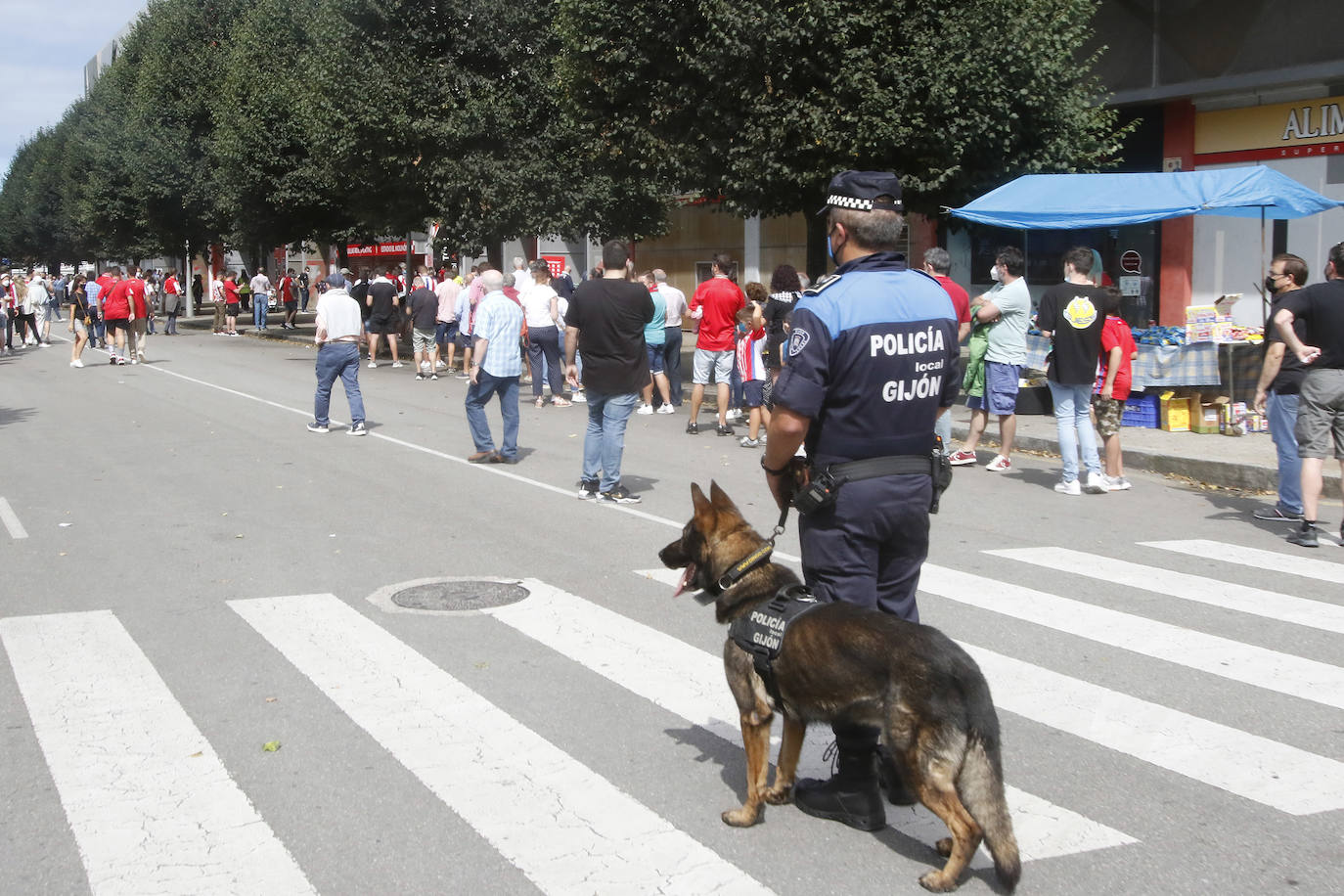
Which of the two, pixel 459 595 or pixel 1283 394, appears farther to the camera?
pixel 1283 394

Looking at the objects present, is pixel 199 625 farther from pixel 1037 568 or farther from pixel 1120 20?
pixel 1120 20

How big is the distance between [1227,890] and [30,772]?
408 cm

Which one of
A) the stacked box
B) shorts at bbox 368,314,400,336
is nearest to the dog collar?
the stacked box

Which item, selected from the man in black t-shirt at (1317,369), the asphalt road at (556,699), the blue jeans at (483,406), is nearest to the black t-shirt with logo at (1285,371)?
the man in black t-shirt at (1317,369)

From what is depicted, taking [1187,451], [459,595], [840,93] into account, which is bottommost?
[459,595]

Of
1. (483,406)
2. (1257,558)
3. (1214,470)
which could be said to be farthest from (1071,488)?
(483,406)

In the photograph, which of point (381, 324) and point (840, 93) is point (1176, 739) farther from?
point (381, 324)

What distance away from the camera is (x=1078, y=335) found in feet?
34.0

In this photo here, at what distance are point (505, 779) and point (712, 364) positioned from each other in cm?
1144

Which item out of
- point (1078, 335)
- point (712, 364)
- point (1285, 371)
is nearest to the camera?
point (1285, 371)

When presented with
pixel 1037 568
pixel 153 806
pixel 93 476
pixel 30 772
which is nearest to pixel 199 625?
pixel 30 772

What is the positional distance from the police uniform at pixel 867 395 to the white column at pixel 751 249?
2812 cm

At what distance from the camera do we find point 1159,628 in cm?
653

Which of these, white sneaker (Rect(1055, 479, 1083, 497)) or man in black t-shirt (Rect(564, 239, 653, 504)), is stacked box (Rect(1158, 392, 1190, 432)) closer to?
white sneaker (Rect(1055, 479, 1083, 497))
